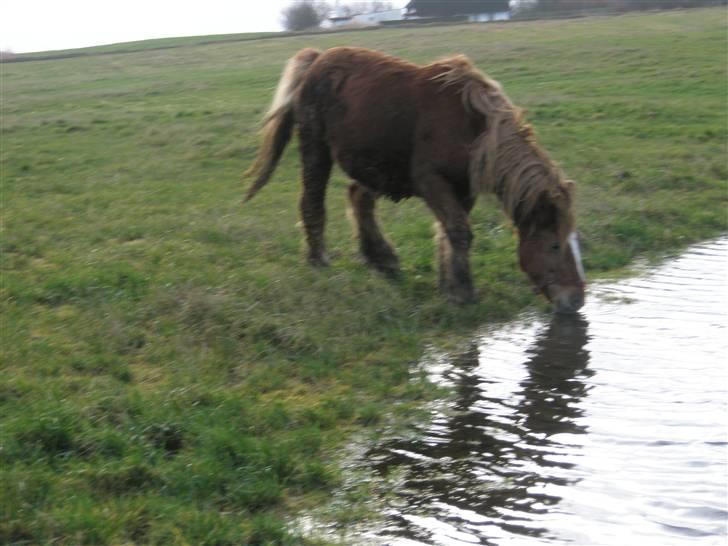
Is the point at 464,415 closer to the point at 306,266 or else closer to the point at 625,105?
the point at 306,266

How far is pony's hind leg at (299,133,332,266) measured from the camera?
8547mm

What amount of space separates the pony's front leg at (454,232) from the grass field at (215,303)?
0.19 meters

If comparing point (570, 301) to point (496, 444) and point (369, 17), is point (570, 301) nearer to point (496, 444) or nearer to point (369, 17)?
point (496, 444)

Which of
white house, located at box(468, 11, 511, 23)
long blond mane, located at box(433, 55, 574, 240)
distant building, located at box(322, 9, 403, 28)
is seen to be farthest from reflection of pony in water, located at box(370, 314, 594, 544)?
distant building, located at box(322, 9, 403, 28)

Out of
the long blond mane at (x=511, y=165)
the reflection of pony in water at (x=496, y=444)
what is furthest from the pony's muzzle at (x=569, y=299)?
the reflection of pony in water at (x=496, y=444)

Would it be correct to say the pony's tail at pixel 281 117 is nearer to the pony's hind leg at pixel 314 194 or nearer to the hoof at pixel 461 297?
the pony's hind leg at pixel 314 194

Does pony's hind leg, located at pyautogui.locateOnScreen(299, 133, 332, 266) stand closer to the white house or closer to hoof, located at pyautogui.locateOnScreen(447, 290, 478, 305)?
hoof, located at pyautogui.locateOnScreen(447, 290, 478, 305)

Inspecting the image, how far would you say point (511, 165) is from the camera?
23.8ft

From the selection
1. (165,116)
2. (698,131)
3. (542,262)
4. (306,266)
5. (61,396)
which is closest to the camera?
(61,396)

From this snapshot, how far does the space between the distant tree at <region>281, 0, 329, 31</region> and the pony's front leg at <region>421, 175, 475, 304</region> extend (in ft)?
178

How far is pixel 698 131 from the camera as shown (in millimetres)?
15055

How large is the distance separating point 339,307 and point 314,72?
2.37 m

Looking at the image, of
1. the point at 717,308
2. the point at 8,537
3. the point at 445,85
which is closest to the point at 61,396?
the point at 8,537

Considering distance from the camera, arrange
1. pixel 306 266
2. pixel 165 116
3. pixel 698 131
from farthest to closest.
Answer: pixel 165 116 → pixel 698 131 → pixel 306 266
